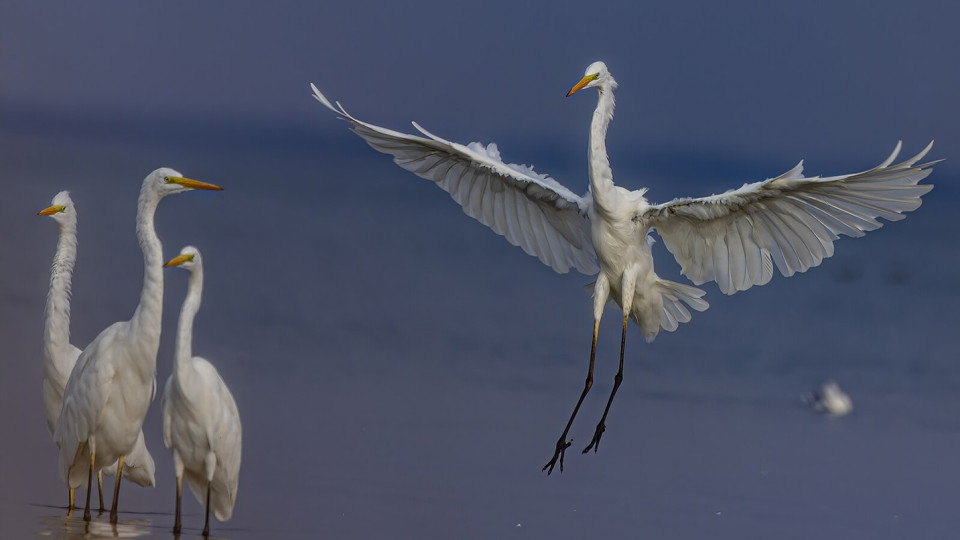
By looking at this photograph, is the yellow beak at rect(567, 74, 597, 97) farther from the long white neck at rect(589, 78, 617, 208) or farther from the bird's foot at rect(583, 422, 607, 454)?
the bird's foot at rect(583, 422, 607, 454)

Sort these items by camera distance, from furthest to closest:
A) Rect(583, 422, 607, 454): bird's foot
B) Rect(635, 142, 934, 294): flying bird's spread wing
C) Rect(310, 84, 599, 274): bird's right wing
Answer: Rect(310, 84, 599, 274): bird's right wing < Rect(583, 422, 607, 454): bird's foot < Rect(635, 142, 934, 294): flying bird's spread wing

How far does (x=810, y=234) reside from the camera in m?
5.61

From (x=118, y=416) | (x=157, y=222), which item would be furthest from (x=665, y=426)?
(x=157, y=222)

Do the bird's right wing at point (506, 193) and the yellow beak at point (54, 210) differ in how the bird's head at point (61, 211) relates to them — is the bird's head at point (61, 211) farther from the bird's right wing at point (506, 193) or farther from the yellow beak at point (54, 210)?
the bird's right wing at point (506, 193)

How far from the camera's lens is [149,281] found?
499 cm

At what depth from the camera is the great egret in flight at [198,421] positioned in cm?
480

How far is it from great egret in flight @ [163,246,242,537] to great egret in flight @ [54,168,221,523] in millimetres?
168

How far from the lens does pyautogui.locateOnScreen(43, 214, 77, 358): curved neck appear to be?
5.52m

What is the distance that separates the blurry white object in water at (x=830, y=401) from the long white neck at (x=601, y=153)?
1.88m

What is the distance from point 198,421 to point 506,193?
6.38ft

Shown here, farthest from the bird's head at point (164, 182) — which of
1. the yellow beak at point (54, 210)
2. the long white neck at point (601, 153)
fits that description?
the long white neck at point (601, 153)

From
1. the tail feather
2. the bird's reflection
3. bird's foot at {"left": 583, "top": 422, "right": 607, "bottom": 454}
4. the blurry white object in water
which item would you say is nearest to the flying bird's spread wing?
the tail feather

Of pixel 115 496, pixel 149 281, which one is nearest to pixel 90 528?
pixel 115 496

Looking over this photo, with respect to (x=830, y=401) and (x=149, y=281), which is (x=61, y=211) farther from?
(x=830, y=401)
